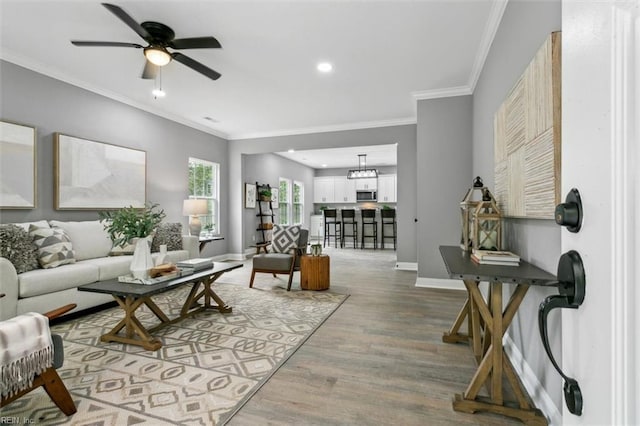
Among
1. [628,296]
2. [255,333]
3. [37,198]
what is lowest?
[255,333]

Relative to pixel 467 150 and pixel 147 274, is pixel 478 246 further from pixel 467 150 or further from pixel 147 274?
pixel 147 274

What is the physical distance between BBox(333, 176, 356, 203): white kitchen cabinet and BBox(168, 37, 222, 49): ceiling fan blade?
8225mm

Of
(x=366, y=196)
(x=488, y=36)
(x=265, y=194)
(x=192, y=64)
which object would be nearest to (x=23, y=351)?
(x=192, y=64)

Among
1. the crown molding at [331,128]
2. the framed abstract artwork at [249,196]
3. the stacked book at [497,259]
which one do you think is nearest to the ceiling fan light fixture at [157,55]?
the stacked book at [497,259]

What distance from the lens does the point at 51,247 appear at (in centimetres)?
304

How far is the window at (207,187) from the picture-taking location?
5848 millimetres

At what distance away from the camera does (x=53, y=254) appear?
3021 mm

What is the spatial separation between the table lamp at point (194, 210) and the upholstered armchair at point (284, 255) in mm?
1507

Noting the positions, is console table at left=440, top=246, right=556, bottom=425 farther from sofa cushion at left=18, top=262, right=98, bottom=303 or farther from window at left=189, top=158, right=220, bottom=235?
window at left=189, top=158, right=220, bottom=235

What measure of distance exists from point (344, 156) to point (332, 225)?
2444 mm

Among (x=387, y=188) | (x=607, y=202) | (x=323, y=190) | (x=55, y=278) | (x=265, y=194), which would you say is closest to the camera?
(x=607, y=202)

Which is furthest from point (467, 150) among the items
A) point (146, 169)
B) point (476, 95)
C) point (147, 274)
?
point (146, 169)

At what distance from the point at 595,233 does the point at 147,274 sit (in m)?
2.91

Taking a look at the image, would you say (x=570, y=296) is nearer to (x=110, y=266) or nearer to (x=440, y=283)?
(x=110, y=266)
